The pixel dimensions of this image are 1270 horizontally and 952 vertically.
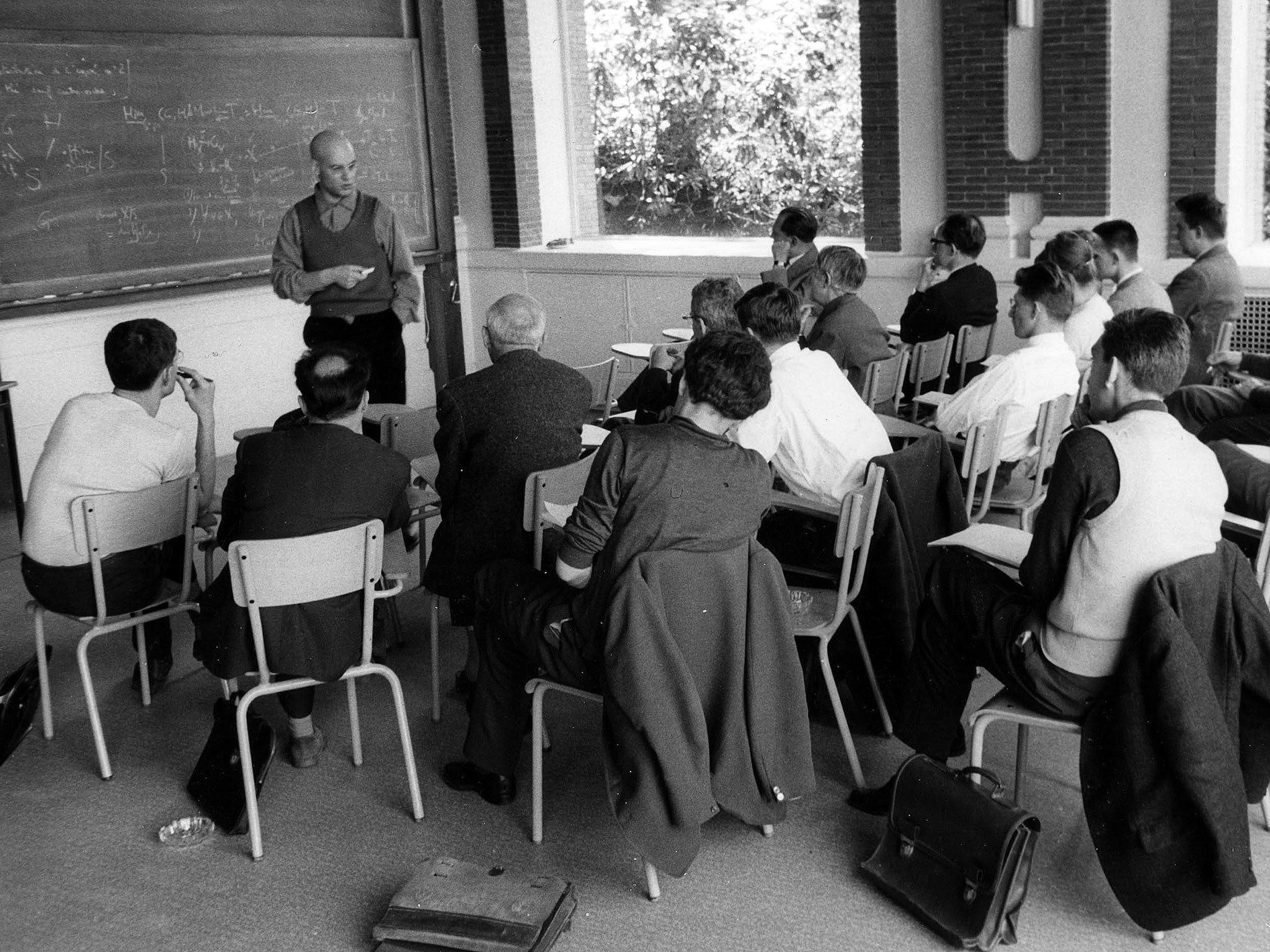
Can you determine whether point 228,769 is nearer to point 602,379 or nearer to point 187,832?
point 187,832

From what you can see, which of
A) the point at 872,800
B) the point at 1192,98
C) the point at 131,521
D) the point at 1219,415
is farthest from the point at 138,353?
the point at 1192,98

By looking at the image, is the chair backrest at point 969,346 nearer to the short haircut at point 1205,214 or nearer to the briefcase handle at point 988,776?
the short haircut at point 1205,214

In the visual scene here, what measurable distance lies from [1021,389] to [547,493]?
185 cm

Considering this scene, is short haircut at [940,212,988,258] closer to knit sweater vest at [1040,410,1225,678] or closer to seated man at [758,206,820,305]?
seated man at [758,206,820,305]

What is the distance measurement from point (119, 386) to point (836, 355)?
284 centimetres

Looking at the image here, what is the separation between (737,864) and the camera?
10.7 ft

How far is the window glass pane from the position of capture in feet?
28.6

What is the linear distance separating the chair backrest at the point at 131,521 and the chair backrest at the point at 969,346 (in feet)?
12.1

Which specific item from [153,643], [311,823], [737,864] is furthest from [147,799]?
[737,864]

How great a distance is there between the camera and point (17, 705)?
3947 mm

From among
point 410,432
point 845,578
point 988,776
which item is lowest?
point 988,776

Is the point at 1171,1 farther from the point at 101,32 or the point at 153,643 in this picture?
the point at 153,643

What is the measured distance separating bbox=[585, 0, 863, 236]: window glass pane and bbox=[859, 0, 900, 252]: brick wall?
45cm

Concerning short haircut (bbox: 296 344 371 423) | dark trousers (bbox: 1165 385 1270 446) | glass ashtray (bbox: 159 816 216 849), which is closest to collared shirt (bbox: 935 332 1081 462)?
dark trousers (bbox: 1165 385 1270 446)
